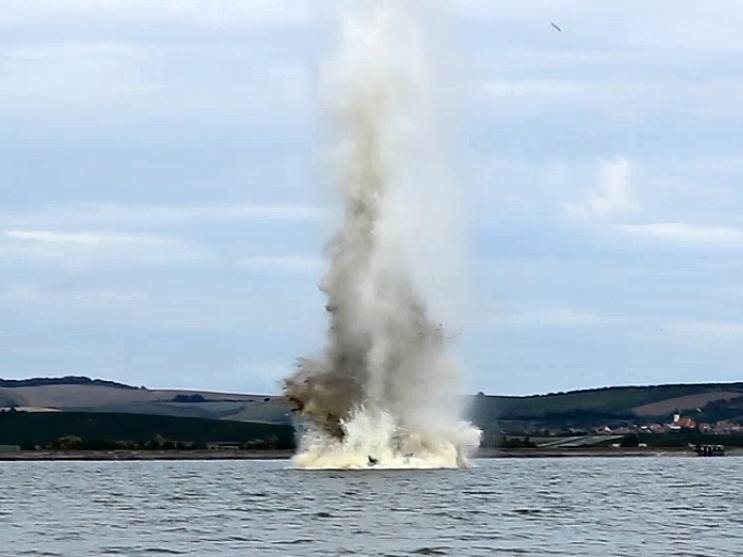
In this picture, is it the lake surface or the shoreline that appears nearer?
the lake surface

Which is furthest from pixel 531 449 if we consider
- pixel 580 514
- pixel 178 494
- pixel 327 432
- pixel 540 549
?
pixel 540 549

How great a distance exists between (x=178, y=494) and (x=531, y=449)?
124715mm

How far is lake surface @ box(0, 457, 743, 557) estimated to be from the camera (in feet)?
154

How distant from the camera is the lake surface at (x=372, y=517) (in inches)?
1843

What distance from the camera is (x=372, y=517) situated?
56062mm

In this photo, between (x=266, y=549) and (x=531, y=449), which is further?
(x=531, y=449)

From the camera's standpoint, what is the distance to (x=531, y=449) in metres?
197

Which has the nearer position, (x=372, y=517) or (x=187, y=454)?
(x=372, y=517)

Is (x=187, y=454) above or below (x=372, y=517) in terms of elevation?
above

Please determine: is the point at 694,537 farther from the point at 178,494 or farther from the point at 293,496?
the point at 178,494

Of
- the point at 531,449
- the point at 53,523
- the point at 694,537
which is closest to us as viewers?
the point at 694,537

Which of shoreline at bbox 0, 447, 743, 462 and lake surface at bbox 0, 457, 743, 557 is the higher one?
shoreline at bbox 0, 447, 743, 462

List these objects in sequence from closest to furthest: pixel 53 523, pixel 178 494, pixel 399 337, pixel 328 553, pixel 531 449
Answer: pixel 328 553, pixel 53 523, pixel 178 494, pixel 399 337, pixel 531 449

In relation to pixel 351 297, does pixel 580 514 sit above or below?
below
